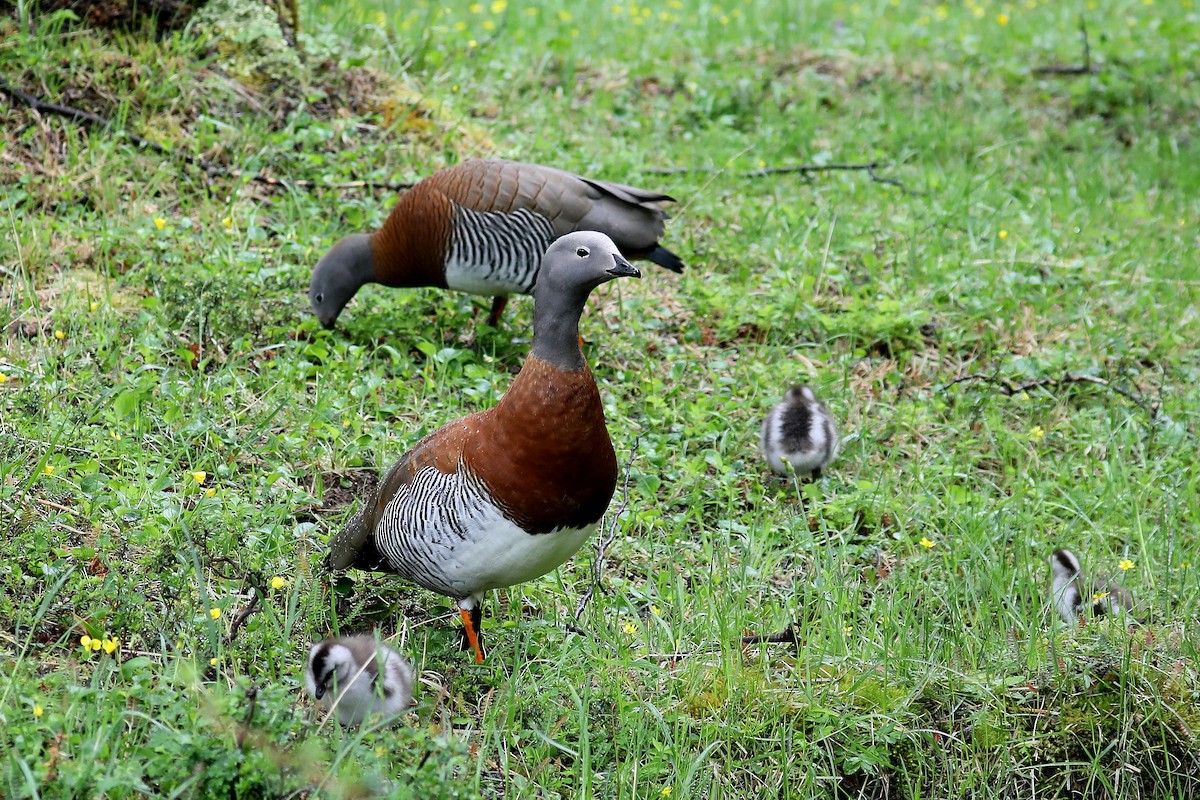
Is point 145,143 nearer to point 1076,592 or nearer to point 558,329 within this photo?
point 558,329

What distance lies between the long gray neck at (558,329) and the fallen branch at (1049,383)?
9.68 feet

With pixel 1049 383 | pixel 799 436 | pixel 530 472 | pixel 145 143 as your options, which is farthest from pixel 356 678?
pixel 145 143

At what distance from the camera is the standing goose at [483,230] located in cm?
630

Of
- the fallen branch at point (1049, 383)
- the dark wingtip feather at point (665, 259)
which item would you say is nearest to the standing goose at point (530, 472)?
the dark wingtip feather at point (665, 259)

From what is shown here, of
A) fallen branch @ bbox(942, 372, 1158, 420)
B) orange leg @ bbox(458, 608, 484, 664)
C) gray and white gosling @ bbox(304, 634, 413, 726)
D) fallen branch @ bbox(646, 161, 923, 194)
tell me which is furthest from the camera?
fallen branch @ bbox(646, 161, 923, 194)

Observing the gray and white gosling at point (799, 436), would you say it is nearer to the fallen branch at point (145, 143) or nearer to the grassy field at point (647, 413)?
the grassy field at point (647, 413)

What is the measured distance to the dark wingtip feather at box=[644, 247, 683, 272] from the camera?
6617mm

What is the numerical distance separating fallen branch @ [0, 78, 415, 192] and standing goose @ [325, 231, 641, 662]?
11.4 feet

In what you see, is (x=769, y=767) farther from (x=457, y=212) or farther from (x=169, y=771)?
(x=457, y=212)

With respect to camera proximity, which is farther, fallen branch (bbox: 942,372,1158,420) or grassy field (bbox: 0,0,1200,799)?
fallen branch (bbox: 942,372,1158,420)

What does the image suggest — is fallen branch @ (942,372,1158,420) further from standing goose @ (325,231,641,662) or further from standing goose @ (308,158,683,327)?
standing goose @ (325,231,641,662)

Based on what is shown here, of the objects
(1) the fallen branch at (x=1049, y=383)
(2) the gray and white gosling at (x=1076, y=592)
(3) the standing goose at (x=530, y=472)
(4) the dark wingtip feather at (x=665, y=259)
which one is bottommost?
(1) the fallen branch at (x=1049, y=383)

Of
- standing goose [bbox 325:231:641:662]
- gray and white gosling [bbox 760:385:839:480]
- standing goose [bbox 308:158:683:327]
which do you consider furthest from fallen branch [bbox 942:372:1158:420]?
standing goose [bbox 325:231:641:662]

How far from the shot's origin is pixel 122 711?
3422 millimetres
